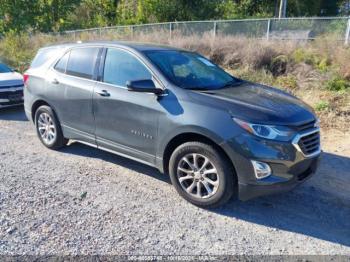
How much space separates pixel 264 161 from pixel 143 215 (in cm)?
145

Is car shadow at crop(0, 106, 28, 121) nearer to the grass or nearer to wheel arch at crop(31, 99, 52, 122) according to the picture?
wheel arch at crop(31, 99, 52, 122)

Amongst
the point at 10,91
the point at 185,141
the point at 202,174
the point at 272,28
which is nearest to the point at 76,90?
the point at 185,141

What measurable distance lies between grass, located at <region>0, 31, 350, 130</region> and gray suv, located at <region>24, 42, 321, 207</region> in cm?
340

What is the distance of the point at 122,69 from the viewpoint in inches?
172

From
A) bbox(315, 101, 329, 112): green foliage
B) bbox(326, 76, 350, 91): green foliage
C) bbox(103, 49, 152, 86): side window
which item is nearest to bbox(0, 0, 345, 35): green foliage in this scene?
bbox(326, 76, 350, 91): green foliage

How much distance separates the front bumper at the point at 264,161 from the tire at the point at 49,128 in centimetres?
309

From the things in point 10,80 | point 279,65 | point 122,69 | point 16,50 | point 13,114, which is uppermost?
point 122,69

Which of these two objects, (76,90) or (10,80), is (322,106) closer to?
(76,90)

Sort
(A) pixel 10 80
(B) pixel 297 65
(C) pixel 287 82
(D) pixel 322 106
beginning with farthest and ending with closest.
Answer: (B) pixel 297 65 → (C) pixel 287 82 → (A) pixel 10 80 → (D) pixel 322 106

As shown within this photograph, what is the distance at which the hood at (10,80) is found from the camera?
7957mm

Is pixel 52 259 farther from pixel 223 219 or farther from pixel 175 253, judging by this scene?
pixel 223 219

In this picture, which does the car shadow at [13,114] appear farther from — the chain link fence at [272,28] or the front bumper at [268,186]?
the chain link fence at [272,28]

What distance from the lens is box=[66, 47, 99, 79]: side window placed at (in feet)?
15.4

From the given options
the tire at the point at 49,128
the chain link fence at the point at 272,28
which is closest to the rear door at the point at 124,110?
the tire at the point at 49,128
